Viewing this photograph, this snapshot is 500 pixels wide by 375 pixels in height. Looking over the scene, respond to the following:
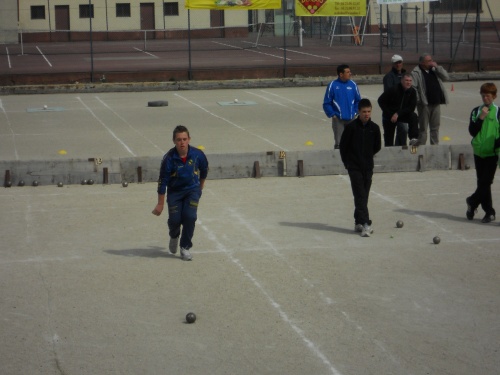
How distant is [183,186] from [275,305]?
239 cm

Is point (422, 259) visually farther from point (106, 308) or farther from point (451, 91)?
point (451, 91)

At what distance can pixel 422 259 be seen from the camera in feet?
40.4

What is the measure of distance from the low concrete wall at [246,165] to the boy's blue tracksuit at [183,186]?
4.94 m

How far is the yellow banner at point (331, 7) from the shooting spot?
3609 cm

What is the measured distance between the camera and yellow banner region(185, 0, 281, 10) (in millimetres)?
35000

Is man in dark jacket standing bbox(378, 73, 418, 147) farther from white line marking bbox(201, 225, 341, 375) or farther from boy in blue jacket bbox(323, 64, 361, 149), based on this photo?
white line marking bbox(201, 225, 341, 375)

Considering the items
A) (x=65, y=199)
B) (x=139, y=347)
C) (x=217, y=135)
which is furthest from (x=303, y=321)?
(x=217, y=135)

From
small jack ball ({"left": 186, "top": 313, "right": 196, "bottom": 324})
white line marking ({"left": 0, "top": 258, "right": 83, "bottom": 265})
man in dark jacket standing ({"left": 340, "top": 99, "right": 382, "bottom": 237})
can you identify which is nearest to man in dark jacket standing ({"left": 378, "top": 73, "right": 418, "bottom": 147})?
man in dark jacket standing ({"left": 340, "top": 99, "right": 382, "bottom": 237})

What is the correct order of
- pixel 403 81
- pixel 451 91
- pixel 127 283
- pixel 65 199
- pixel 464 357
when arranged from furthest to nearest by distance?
pixel 451 91 < pixel 403 81 < pixel 65 199 < pixel 127 283 < pixel 464 357

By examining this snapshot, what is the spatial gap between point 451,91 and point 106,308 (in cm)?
2275

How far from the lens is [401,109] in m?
18.1

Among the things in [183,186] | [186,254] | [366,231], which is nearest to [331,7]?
[366,231]

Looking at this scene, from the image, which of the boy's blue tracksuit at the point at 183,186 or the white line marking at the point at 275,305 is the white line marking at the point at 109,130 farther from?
the boy's blue tracksuit at the point at 183,186

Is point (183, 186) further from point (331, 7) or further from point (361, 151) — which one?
point (331, 7)
